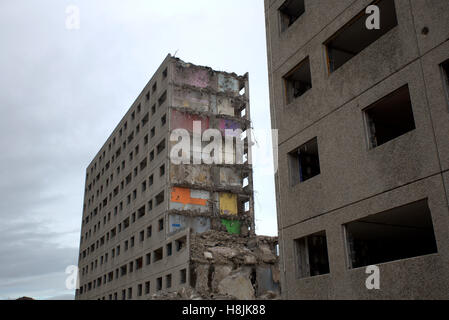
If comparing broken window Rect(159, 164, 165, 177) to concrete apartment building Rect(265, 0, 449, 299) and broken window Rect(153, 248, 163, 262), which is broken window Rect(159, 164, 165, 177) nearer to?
broken window Rect(153, 248, 163, 262)

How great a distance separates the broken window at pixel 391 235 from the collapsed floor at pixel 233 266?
44.2ft

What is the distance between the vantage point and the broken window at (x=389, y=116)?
12922mm

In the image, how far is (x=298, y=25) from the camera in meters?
17.1

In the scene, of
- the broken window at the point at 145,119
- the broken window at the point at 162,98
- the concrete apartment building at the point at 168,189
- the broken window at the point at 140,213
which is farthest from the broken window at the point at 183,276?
the broken window at the point at 145,119

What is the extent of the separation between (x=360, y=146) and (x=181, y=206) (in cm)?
2608

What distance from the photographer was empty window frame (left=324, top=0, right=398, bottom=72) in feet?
46.0

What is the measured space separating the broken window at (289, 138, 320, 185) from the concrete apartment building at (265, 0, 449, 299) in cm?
4

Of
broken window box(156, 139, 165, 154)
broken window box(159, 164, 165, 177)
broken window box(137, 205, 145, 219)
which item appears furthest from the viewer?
broken window box(137, 205, 145, 219)

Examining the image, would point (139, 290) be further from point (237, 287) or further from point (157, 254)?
point (237, 287)

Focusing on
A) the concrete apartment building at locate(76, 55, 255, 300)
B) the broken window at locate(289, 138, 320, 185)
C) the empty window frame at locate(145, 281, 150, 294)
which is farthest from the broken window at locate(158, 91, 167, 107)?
the broken window at locate(289, 138, 320, 185)

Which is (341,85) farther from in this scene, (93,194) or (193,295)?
(93,194)

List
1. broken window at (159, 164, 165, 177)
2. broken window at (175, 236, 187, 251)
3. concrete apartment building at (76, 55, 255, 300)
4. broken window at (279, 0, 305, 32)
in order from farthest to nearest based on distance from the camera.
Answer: broken window at (159, 164, 165, 177) < concrete apartment building at (76, 55, 255, 300) < broken window at (175, 236, 187, 251) < broken window at (279, 0, 305, 32)
